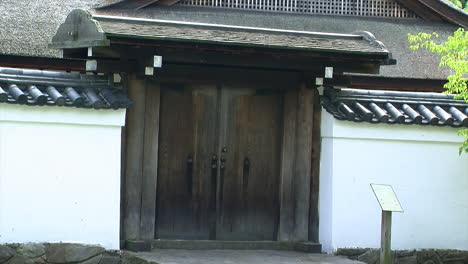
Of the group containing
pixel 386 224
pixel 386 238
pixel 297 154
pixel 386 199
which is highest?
pixel 297 154

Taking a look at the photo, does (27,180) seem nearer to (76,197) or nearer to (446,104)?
(76,197)

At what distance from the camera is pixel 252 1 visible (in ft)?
58.2

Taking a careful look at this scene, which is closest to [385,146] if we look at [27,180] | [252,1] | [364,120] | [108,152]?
[364,120]

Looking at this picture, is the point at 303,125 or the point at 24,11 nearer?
the point at 303,125

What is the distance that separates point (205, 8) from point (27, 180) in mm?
7424

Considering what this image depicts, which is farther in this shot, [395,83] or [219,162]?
[395,83]

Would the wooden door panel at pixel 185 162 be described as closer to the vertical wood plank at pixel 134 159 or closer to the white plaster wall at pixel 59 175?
the vertical wood plank at pixel 134 159

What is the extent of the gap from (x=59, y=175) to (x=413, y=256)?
4391 mm

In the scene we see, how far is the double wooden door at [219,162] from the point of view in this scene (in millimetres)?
11508

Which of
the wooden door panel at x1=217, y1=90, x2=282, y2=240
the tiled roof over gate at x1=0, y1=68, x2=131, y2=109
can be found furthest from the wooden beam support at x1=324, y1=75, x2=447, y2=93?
the tiled roof over gate at x1=0, y1=68, x2=131, y2=109

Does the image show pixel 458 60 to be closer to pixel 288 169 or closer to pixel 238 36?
pixel 288 169

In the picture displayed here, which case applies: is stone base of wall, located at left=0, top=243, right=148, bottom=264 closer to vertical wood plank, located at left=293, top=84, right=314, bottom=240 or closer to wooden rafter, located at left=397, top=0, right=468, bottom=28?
vertical wood plank, located at left=293, top=84, right=314, bottom=240

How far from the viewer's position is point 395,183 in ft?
38.0

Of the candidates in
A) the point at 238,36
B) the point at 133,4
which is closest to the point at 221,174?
the point at 238,36
